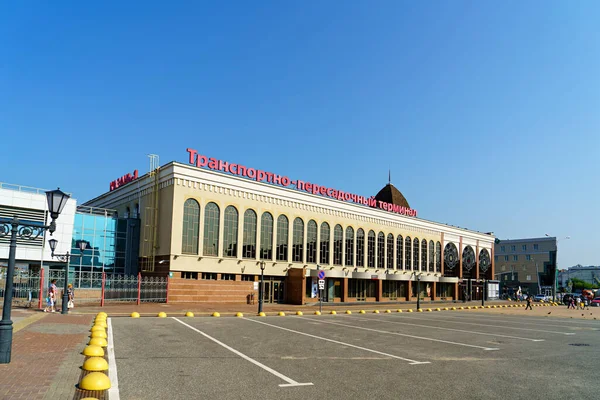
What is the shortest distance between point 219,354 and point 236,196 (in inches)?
1216

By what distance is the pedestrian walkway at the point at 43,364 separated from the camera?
809cm

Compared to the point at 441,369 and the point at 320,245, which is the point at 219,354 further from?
the point at 320,245

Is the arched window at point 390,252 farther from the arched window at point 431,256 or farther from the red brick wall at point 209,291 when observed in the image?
the red brick wall at point 209,291

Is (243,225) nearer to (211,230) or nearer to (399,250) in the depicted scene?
(211,230)

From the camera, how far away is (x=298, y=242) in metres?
48.5

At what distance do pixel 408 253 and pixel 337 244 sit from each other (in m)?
13.7

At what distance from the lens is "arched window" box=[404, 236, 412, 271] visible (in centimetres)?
6156

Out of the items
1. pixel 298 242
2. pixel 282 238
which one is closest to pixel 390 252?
pixel 298 242

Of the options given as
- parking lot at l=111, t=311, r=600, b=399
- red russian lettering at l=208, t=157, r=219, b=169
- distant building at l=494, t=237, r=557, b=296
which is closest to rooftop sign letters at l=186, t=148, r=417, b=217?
red russian lettering at l=208, t=157, r=219, b=169

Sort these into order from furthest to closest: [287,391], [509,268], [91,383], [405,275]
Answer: [509,268] → [405,275] → [287,391] → [91,383]

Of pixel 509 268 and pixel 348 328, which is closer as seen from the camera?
pixel 348 328

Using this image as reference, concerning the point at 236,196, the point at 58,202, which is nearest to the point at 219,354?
the point at 58,202

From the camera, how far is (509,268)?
111 meters

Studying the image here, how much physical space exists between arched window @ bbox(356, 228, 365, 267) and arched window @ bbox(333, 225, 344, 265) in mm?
2867
